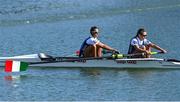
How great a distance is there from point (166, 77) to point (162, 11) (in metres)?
27.0

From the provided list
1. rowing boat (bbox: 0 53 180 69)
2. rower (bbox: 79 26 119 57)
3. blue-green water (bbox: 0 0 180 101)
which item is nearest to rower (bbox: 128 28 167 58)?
rowing boat (bbox: 0 53 180 69)

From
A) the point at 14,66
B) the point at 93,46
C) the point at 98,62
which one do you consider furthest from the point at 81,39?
the point at 14,66

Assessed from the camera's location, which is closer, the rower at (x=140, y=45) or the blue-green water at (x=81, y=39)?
the blue-green water at (x=81, y=39)

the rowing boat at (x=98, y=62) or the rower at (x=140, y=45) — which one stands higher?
the rower at (x=140, y=45)

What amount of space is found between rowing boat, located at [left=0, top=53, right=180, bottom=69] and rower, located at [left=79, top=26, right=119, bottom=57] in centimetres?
28

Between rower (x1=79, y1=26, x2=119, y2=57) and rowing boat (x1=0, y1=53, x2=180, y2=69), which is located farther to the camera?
rower (x1=79, y1=26, x2=119, y2=57)

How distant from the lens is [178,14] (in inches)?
1865

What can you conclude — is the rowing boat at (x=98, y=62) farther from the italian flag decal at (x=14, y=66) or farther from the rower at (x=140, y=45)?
the italian flag decal at (x=14, y=66)

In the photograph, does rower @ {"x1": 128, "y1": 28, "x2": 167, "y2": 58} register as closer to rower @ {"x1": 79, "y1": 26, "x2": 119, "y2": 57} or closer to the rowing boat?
the rowing boat

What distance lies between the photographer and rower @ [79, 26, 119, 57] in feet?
79.7

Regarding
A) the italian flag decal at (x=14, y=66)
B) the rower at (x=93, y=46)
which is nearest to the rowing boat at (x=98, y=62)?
the rower at (x=93, y=46)

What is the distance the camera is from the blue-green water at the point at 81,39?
2048 cm

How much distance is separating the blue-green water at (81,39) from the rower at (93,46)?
689 millimetres

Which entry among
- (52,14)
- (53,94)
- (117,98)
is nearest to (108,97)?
(117,98)
